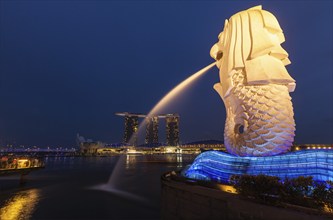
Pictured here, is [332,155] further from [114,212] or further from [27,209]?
[27,209]

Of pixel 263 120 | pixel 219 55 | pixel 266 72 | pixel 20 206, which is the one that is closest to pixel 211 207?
pixel 263 120

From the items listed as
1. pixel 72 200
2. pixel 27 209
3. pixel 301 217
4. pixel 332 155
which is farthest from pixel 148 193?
pixel 301 217

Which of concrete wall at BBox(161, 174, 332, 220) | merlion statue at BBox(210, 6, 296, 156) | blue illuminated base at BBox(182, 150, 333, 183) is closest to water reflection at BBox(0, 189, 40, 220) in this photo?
concrete wall at BBox(161, 174, 332, 220)

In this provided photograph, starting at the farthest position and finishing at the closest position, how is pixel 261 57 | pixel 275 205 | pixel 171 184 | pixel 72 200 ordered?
1. pixel 72 200
2. pixel 261 57
3. pixel 171 184
4. pixel 275 205

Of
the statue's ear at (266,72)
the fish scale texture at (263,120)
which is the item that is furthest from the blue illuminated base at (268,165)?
the statue's ear at (266,72)

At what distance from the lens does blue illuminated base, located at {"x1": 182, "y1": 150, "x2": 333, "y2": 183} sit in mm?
13445

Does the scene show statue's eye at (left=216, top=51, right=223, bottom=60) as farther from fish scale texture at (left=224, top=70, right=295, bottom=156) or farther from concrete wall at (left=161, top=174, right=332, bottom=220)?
concrete wall at (left=161, top=174, right=332, bottom=220)

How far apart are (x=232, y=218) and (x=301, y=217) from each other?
2.56m

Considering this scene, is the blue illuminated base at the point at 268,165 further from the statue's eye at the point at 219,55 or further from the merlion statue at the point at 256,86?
the statue's eye at the point at 219,55

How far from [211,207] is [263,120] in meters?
8.69

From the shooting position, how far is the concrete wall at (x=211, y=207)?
8400 millimetres

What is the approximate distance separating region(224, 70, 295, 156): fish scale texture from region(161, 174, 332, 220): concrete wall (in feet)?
19.8

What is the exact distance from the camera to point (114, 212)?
66.9 ft

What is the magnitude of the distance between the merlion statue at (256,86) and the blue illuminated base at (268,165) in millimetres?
1050
